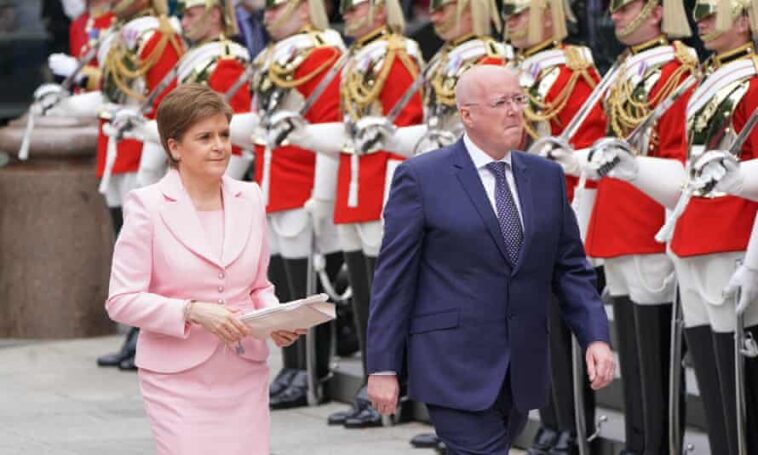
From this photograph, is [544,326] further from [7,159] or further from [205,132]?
[7,159]

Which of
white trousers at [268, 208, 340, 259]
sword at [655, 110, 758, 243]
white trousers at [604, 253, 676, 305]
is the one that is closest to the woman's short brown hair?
sword at [655, 110, 758, 243]

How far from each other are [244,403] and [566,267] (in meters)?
0.96

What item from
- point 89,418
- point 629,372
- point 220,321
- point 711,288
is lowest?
point 89,418

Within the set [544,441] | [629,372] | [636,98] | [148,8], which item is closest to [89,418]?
[148,8]

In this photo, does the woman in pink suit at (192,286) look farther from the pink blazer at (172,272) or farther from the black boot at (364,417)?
the black boot at (364,417)

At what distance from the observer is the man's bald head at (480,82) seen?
5.77 m

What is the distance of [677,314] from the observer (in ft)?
24.6

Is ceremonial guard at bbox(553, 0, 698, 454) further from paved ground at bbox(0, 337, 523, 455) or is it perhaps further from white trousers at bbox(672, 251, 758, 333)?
paved ground at bbox(0, 337, 523, 455)

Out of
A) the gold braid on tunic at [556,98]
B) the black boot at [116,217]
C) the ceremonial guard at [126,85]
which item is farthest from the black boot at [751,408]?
the black boot at [116,217]

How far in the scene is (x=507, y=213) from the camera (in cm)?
581

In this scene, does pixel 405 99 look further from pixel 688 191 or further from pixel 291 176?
pixel 688 191

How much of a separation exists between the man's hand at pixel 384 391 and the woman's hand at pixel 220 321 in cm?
44

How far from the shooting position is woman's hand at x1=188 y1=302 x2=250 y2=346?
544 cm

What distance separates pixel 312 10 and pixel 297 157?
25.3 inches
